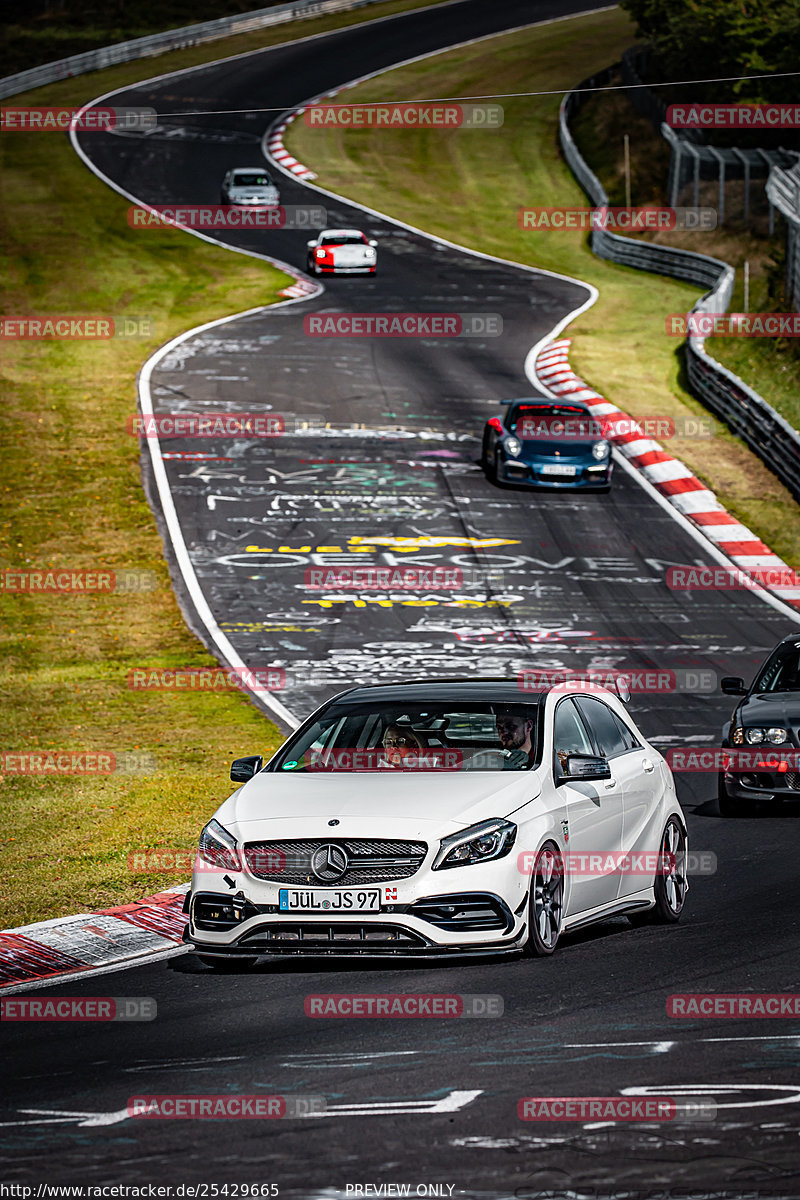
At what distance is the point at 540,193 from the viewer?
62.0 meters

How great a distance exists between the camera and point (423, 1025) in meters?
7.88

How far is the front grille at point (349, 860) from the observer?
8.63 meters

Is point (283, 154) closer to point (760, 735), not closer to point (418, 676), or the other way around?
point (418, 676)

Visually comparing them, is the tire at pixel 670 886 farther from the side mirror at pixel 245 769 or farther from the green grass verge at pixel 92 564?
the green grass verge at pixel 92 564

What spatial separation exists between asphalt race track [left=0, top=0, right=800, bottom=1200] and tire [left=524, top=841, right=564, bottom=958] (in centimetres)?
17

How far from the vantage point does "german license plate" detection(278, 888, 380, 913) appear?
8.58m

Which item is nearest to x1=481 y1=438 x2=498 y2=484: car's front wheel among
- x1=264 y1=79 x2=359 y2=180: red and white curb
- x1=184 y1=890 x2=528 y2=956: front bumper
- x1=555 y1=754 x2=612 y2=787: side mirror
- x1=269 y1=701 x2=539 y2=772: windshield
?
x1=269 y1=701 x2=539 y2=772: windshield

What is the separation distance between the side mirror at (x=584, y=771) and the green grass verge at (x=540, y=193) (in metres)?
17.9

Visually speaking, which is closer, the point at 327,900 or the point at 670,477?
the point at 327,900

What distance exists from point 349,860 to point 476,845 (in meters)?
0.63

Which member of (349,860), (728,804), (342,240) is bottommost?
(342,240)

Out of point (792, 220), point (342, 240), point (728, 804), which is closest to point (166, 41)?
point (342, 240)

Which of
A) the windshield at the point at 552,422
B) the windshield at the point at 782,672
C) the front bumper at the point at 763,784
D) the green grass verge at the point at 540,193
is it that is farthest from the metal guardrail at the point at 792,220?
the front bumper at the point at 763,784

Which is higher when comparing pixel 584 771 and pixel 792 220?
pixel 584 771
